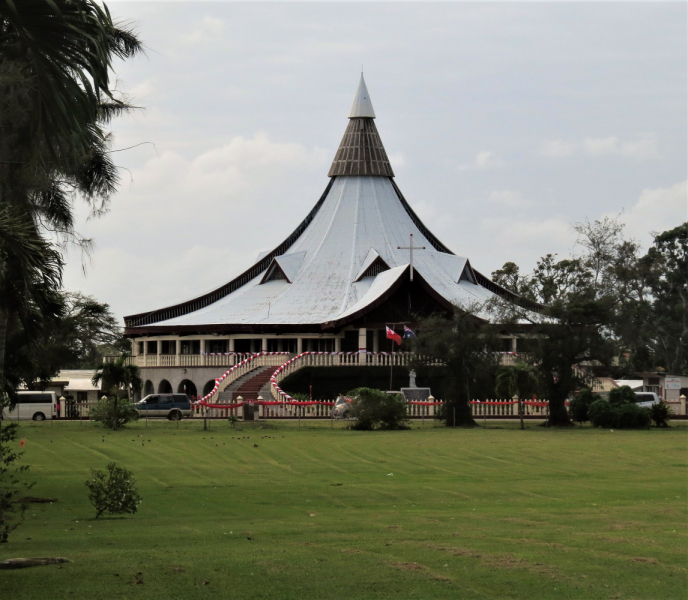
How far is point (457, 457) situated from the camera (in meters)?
25.7

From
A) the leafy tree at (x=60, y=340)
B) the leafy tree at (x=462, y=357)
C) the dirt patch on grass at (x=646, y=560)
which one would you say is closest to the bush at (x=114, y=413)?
the leafy tree at (x=60, y=340)

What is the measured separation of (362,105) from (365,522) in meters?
58.3

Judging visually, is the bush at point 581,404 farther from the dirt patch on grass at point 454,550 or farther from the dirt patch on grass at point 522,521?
the dirt patch on grass at point 454,550

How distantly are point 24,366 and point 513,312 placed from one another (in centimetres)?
1877

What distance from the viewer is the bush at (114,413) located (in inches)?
1447

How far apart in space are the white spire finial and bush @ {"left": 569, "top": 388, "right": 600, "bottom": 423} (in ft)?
118

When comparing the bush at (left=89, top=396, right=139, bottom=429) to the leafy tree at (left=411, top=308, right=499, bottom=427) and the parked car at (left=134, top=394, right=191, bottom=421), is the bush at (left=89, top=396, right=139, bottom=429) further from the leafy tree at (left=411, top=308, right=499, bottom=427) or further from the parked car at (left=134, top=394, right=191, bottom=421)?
the leafy tree at (left=411, top=308, right=499, bottom=427)

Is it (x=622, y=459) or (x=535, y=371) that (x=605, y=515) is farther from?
(x=535, y=371)

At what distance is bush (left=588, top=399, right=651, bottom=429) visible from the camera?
36.4 meters

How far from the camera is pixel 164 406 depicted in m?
45.6

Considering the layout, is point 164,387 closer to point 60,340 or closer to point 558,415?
point 60,340

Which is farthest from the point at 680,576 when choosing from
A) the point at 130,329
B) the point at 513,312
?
the point at 130,329

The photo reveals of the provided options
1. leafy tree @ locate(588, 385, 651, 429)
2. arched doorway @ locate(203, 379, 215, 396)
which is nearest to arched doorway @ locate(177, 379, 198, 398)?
arched doorway @ locate(203, 379, 215, 396)

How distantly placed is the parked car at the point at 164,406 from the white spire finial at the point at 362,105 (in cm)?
3047
